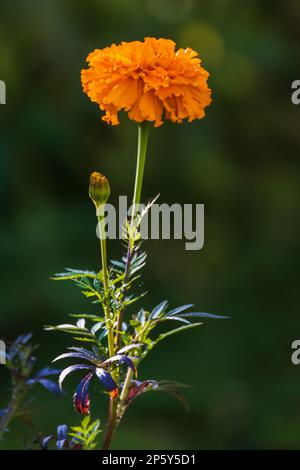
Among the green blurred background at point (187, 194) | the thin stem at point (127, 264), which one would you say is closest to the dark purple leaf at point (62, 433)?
the thin stem at point (127, 264)

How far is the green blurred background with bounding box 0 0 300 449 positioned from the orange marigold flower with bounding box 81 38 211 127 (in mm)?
1974

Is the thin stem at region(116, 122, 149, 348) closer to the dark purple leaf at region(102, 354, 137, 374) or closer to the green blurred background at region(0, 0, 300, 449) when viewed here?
the dark purple leaf at region(102, 354, 137, 374)

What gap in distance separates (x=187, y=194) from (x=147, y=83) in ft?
7.62

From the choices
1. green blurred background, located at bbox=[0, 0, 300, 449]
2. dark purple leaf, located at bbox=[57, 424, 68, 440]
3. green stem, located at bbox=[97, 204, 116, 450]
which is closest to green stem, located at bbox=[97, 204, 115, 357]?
green stem, located at bbox=[97, 204, 116, 450]

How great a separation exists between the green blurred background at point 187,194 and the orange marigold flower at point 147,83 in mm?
1974

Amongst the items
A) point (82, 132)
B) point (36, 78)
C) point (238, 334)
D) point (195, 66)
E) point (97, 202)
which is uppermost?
point (36, 78)

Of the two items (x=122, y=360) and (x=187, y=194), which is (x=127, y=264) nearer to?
(x=122, y=360)

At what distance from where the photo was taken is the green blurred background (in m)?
2.68

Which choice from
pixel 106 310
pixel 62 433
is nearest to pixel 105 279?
pixel 106 310

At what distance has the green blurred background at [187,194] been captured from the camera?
8.79 ft

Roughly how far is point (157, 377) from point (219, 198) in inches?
31.1
